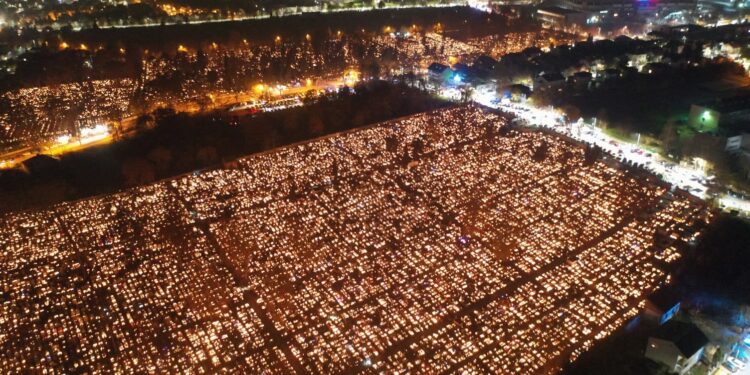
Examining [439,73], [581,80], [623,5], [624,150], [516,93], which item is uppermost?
[623,5]

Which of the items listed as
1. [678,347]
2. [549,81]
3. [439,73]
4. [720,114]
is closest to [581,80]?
[549,81]

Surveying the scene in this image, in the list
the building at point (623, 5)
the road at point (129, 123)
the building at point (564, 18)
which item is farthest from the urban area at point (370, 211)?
the building at point (623, 5)

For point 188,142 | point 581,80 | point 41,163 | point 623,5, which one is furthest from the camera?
point 623,5

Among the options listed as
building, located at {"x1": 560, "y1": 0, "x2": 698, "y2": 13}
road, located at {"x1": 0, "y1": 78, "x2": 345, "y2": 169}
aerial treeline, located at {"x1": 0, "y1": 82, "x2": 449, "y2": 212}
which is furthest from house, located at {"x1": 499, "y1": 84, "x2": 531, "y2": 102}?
Answer: building, located at {"x1": 560, "y1": 0, "x2": 698, "y2": 13}

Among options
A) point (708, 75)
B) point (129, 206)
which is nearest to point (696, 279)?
point (129, 206)

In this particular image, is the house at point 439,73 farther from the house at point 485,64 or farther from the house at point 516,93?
the house at point 516,93

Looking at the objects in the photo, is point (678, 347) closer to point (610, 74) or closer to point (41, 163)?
point (41, 163)

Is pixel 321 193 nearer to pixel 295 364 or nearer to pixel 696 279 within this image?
pixel 295 364
